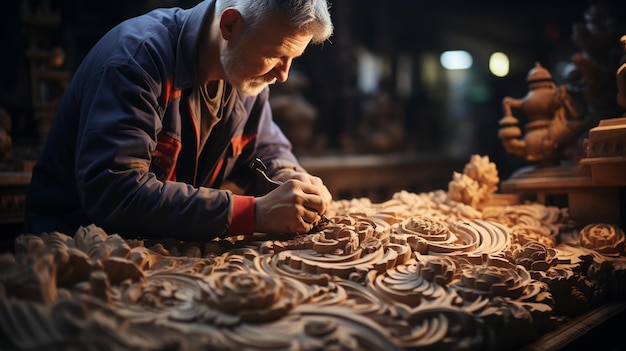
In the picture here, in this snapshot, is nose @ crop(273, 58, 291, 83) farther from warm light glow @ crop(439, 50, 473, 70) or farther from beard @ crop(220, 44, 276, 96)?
warm light glow @ crop(439, 50, 473, 70)

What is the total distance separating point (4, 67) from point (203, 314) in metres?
4.65

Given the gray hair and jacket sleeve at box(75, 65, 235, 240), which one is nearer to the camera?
jacket sleeve at box(75, 65, 235, 240)

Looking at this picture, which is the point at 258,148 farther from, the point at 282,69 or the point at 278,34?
the point at 278,34

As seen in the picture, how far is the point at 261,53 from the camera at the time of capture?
1.93 metres

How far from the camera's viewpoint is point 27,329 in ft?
3.76

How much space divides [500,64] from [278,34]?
3891 mm

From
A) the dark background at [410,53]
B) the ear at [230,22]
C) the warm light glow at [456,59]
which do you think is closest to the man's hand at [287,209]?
the ear at [230,22]

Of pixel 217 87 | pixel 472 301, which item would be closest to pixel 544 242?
pixel 472 301

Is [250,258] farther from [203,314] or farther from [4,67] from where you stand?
[4,67]

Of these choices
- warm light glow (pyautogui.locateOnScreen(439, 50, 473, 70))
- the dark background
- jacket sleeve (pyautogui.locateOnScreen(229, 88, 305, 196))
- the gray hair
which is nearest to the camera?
the gray hair

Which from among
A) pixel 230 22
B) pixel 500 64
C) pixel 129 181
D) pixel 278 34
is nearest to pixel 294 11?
pixel 278 34

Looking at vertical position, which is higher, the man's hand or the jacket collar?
the jacket collar

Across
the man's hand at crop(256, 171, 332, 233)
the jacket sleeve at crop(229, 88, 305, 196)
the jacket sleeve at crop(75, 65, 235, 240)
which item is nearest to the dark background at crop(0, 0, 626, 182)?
the jacket sleeve at crop(229, 88, 305, 196)

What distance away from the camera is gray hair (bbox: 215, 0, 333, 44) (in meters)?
1.83
